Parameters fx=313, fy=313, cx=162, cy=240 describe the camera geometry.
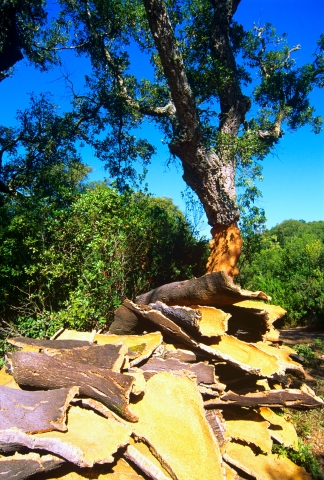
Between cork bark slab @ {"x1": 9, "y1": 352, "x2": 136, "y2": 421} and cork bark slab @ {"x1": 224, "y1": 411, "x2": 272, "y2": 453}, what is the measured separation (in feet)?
3.86

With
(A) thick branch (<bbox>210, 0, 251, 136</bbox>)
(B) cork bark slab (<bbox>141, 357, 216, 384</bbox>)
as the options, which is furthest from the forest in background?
(A) thick branch (<bbox>210, 0, 251, 136</bbox>)

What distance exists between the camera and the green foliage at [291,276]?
27.8ft

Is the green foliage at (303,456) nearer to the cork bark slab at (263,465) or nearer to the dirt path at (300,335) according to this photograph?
the cork bark slab at (263,465)

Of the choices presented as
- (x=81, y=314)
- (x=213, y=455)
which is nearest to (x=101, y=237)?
(x=81, y=314)

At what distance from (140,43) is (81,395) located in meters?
10.2

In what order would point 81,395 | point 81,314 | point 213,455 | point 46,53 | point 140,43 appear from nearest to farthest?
point 213,455 → point 81,395 → point 81,314 → point 140,43 → point 46,53

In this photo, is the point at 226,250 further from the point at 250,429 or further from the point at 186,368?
the point at 250,429

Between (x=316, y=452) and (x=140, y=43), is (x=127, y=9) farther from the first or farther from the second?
(x=316, y=452)

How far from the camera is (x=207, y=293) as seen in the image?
363 cm

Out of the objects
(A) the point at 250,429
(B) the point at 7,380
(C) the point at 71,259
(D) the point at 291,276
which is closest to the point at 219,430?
(A) the point at 250,429

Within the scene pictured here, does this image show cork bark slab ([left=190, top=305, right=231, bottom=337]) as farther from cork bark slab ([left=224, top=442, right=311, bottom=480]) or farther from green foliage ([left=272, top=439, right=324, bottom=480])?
green foliage ([left=272, top=439, right=324, bottom=480])

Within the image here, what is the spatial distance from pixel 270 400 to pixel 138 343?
59.4 inches

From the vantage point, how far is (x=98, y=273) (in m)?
4.97

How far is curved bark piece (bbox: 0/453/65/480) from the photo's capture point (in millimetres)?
1964
